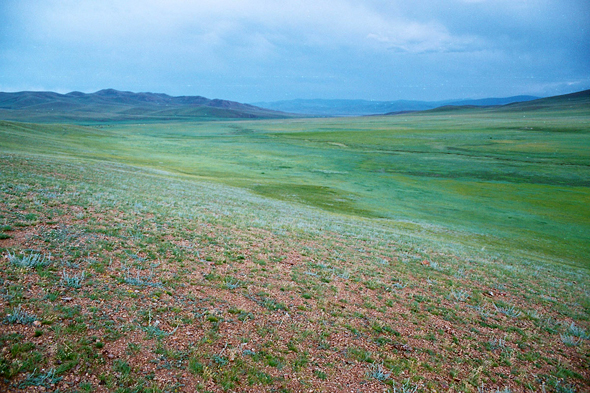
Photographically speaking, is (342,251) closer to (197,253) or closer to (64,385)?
(197,253)

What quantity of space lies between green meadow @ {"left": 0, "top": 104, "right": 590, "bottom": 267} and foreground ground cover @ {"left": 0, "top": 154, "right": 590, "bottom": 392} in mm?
13779

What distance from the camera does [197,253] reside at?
1122cm

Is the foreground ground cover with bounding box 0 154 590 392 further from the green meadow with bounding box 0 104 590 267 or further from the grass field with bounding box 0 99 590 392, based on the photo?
the green meadow with bounding box 0 104 590 267

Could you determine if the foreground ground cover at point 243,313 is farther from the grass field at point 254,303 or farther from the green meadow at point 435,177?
the green meadow at point 435,177

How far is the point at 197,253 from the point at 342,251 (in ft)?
22.7

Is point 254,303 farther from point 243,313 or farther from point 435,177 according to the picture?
point 435,177

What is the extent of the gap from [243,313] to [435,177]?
2191 inches

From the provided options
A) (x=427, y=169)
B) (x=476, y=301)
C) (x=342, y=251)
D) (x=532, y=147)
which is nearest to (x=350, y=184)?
(x=427, y=169)

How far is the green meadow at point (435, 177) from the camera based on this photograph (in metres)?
28.8

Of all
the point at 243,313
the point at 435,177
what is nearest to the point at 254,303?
the point at 243,313

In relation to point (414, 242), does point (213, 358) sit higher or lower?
higher

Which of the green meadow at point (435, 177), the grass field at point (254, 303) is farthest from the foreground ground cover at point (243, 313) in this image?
the green meadow at point (435, 177)

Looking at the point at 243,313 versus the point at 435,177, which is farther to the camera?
the point at 435,177

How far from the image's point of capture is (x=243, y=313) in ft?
26.3
